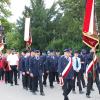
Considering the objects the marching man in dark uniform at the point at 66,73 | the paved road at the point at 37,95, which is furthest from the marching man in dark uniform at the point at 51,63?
the marching man in dark uniform at the point at 66,73

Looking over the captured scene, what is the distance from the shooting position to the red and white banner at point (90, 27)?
→ 15.8 m

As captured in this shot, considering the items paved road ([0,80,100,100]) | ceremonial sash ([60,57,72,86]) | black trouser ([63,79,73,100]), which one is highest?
ceremonial sash ([60,57,72,86])

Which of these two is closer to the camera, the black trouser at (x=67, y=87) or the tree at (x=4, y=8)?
the black trouser at (x=67, y=87)

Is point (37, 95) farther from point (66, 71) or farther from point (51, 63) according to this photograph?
point (51, 63)

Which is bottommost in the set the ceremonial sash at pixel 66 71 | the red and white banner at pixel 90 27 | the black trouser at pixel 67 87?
the black trouser at pixel 67 87

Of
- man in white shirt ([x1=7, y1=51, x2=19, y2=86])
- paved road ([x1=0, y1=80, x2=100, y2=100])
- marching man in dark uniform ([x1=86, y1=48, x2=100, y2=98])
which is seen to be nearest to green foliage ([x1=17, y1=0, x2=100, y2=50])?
man in white shirt ([x1=7, y1=51, x2=19, y2=86])

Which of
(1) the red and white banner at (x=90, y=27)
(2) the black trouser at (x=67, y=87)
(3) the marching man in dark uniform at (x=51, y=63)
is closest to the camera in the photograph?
(2) the black trouser at (x=67, y=87)

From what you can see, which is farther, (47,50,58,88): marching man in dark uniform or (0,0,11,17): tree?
(0,0,11,17): tree

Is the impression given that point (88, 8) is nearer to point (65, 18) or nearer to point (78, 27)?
point (78, 27)

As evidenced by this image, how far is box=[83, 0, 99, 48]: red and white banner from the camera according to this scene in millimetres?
15820

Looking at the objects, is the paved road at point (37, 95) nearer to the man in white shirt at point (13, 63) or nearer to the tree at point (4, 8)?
the man in white shirt at point (13, 63)

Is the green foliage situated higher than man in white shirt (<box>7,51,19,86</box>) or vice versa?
the green foliage

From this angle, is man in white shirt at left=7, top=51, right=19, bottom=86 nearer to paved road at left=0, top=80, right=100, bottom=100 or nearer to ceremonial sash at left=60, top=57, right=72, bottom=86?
paved road at left=0, top=80, right=100, bottom=100

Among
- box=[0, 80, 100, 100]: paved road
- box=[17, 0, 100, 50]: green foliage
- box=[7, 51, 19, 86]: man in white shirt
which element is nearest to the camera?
box=[0, 80, 100, 100]: paved road
